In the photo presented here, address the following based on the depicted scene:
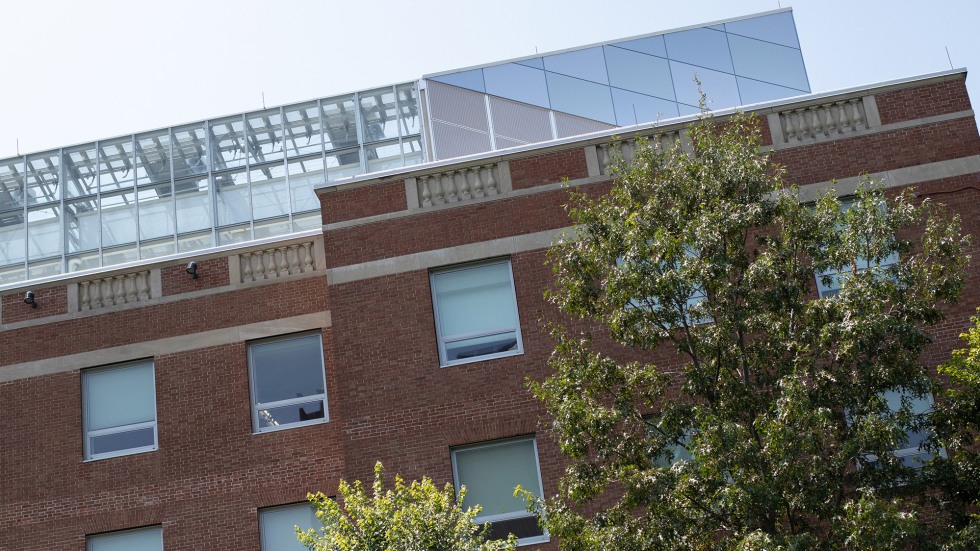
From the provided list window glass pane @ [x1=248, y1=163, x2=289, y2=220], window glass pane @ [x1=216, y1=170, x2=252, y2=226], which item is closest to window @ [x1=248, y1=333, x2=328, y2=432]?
window glass pane @ [x1=248, y1=163, x2=289, y2=220]

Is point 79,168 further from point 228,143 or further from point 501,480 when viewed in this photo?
point 501,480

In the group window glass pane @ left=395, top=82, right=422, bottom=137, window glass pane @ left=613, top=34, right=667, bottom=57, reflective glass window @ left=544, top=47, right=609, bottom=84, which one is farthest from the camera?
window glass pane @ left=613, top=34, right=667, bottom=57

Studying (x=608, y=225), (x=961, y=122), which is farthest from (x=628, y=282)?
(x=961, y=122)

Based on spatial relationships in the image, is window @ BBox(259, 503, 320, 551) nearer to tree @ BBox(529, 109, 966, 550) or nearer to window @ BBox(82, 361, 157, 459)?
window @ BBox(82, 361, 157, 459)

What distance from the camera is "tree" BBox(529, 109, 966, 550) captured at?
14.6 m

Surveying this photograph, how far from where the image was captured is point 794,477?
14656 millimetres

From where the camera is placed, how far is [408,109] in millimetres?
40250

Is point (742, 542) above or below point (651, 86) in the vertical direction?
below

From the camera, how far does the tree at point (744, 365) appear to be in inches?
576

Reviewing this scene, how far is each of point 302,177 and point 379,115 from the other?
3.20 metres

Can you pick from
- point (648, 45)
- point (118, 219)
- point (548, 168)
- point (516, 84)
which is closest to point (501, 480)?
point (548, 168)

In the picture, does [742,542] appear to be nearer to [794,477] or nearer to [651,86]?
[794,477]

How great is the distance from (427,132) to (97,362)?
18.7 metres

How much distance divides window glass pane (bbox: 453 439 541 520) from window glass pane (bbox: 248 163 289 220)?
21.0 meters
